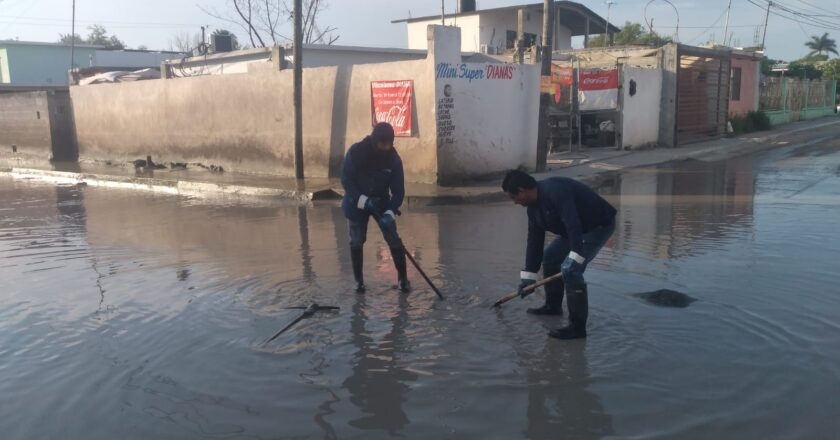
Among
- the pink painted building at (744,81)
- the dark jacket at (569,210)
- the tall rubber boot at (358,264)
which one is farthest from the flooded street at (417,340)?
the pink painted building at (744,81)

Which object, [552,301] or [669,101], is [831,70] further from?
[552,301]

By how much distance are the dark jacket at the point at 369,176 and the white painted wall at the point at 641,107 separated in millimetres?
14475

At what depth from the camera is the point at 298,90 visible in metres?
15.2

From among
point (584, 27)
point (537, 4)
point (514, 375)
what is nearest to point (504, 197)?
point (514, 375)

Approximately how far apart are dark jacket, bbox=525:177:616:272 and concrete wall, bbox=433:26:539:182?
827cm

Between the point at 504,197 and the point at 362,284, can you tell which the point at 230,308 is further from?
the point at 504,197

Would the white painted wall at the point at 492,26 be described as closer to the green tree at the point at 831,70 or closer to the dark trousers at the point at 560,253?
the green tree at the point at 831,70

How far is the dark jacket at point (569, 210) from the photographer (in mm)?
4961

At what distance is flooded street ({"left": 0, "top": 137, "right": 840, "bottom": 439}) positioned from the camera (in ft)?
13.4

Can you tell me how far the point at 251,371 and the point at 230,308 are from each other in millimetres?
1616

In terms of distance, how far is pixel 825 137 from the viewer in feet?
89.6

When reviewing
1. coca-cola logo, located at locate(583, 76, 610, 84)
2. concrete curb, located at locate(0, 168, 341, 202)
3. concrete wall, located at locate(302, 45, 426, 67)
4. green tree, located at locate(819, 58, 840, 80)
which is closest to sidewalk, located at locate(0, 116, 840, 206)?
concrete curb, located at locate(0, 168, 341, 202)

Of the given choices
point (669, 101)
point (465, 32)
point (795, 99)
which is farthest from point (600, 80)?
point (795, 99)

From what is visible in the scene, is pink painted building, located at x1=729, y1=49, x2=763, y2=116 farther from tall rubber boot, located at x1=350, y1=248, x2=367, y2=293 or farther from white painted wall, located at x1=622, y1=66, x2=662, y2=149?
tall rubber boot, located at x1=350, y1=248, x2=367, y2=293
